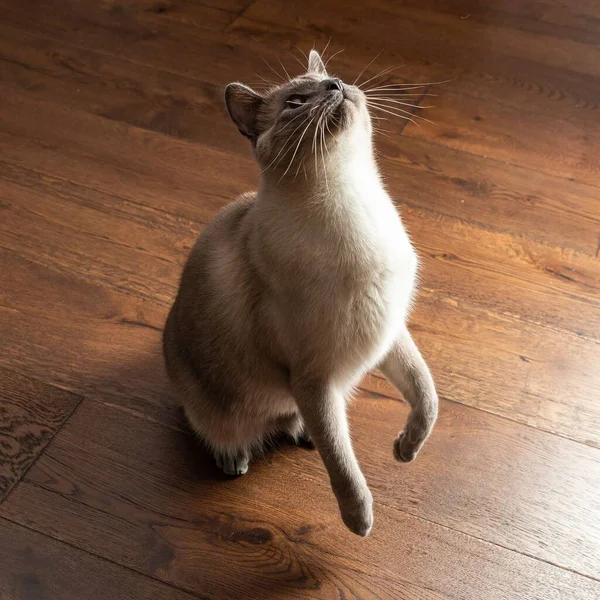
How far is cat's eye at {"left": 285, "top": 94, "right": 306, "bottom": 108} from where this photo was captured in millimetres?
1135

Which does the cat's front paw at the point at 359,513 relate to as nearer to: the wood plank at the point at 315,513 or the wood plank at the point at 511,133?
the wood plank at the point at 315,513

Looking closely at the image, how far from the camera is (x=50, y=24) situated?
2438 millimetres

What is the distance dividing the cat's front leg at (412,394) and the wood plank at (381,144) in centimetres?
66

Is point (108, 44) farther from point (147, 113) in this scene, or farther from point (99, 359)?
point (99, 359)

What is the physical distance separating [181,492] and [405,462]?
0.40 meters

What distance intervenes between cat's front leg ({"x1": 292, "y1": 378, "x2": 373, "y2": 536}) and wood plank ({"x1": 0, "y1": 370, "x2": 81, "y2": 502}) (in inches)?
21.9

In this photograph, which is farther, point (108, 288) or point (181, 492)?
point (108, 288)

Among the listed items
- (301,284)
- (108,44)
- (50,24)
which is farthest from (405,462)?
(50,24)

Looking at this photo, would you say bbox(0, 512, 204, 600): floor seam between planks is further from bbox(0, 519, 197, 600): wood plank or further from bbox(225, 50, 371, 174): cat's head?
bbox(225, 50, 371, 174): cat's head

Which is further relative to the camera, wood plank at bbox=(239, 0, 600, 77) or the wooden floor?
wood plank at bbox=(239, 0, 600, 77)

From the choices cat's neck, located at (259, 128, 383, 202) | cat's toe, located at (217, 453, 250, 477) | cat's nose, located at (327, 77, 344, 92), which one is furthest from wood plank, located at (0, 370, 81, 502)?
cat's nose, located at (327, 77, 344, 92)

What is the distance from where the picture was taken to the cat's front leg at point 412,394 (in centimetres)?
133

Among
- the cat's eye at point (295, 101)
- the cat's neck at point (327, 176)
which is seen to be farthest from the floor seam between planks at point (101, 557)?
the cat's eye at point (295, 101)

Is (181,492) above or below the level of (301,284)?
below
